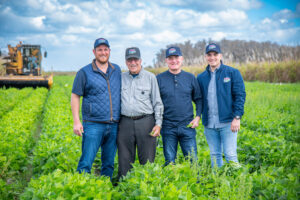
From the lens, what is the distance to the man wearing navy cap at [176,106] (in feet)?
13.6

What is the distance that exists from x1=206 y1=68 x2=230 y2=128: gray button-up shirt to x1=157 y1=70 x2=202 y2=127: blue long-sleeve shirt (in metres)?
0.19

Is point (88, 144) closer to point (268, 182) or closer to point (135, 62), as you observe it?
point (135, 62)

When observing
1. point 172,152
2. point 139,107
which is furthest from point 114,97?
point 172,152

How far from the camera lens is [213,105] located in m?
4.20

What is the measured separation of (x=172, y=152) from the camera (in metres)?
4.24

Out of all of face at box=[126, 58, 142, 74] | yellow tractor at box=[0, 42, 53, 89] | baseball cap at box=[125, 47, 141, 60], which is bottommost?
face at box=[126, 58, 142, 74]

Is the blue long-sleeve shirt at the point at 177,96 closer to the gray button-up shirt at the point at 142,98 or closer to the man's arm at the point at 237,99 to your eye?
the gray button-up shirt at the point at 142,98

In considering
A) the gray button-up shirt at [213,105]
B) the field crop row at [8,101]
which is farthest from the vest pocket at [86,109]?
the field crop row at [8,101]

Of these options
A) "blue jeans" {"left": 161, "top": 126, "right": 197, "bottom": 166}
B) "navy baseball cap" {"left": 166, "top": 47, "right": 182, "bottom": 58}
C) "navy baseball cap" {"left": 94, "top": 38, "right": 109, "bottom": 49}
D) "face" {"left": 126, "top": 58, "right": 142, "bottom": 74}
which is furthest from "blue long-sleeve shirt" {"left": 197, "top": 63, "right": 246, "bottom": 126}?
"navy baseball cap" {"left": 94, "top": 38, "right": 109, "bottom": 49}

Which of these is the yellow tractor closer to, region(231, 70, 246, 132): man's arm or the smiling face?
the smiling face

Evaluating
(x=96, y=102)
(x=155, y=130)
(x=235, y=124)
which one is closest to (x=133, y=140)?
Result: (x=155, y=130)

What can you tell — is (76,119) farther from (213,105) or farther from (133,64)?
(213,105)

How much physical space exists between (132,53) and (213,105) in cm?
147

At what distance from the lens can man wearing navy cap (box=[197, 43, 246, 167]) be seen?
408 centimetres
